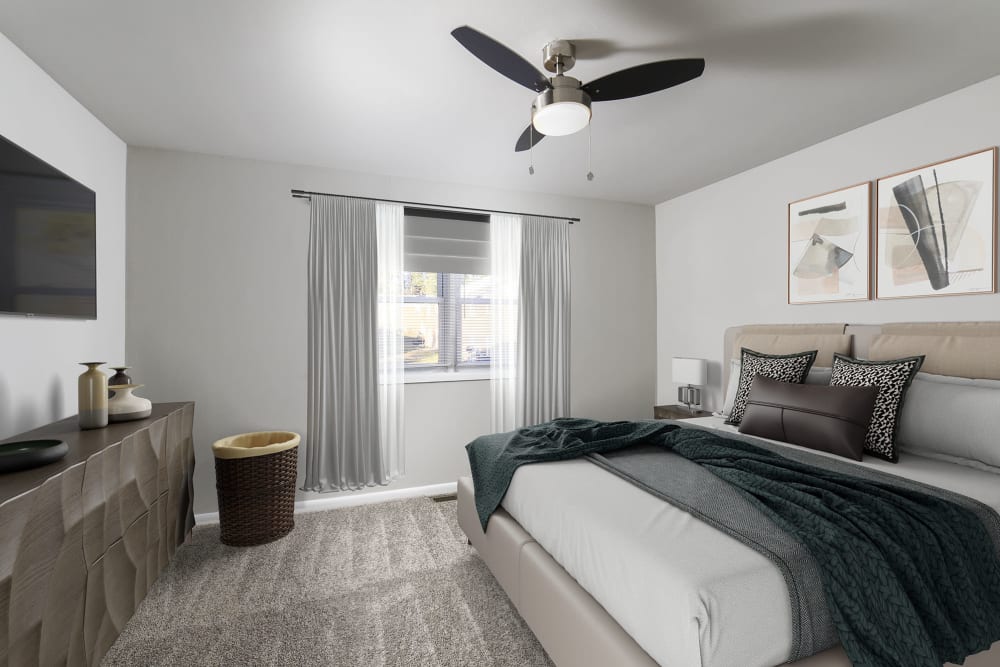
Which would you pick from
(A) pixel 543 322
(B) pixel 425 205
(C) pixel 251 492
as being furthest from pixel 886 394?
(C) pixel 251 492

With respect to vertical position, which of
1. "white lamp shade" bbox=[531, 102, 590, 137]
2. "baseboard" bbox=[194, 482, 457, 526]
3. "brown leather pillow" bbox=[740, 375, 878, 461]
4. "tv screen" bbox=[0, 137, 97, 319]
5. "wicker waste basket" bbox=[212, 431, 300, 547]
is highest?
"white lamp shade" bbox=[531, 102, 590, 137]

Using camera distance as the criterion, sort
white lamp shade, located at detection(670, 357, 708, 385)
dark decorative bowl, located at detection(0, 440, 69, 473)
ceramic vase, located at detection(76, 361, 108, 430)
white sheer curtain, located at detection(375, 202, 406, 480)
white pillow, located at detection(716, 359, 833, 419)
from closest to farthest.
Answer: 1. dark decorative bowl, located at detection(0, 440, 69, 473)
2. ceramic vase, located at detection(76, 361, 108, 430)
3. white pillow, located at detection(716, 359, 833, 419)
4. white sheer curtain, located at detection(375, 202, 406, 480)
5. white lamp shade, located at detection(670, 357, 708, 385)

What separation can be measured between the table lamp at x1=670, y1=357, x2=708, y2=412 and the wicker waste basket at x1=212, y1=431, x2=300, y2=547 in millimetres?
3023

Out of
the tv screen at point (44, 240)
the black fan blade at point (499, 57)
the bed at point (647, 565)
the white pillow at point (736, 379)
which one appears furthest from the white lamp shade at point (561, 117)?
the tv screen at point (44, 240)

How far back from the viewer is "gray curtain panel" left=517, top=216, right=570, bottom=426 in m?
4.11

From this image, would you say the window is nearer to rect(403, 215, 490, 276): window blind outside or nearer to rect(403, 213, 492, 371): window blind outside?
rect(403, 213, 492, 371): window blind outside

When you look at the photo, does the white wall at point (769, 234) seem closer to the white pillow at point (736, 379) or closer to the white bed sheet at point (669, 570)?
the white pillow at point (736, 379)

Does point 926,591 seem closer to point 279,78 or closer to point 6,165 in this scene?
point 279,78

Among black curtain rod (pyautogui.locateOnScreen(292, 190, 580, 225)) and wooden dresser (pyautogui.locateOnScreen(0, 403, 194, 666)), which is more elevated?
black curtain rod (pyautogui.locateOnScreen(292, 190, 580, 225))

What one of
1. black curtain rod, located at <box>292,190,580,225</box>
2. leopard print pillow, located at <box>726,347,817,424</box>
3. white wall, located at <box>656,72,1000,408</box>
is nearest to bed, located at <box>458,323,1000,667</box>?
leopard print pillow, located at <box>726,347,817,424</box>

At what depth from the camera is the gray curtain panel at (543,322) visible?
13.5 feet

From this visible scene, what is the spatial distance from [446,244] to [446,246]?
0.02 meters

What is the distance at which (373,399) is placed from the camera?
3600 mm

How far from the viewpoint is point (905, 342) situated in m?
2.55
